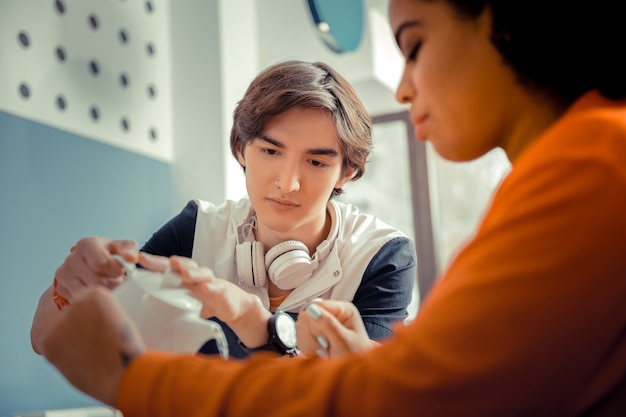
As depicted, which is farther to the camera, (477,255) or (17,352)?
(17,352)

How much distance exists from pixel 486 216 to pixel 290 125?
2.55 feet

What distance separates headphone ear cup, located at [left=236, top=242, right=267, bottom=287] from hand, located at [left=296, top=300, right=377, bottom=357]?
440mm

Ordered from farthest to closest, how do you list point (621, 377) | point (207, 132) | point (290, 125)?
point (207, 132)
point (290, 125)
point (621, 377)

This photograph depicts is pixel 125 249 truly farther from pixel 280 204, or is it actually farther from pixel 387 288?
pixel 387 288

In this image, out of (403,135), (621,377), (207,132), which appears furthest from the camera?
(403,135)

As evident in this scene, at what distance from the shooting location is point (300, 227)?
1412mm

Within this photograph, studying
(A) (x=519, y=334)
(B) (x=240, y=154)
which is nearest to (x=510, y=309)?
(A) (x=519, y=334)

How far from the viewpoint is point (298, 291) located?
1320mm

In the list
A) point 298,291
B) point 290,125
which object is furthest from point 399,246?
point 290,125

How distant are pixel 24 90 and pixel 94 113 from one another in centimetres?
28

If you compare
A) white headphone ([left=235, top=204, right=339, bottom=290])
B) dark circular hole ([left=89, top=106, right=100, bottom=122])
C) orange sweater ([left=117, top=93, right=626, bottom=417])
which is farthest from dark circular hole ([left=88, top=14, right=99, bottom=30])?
orange sweater ([left=117, top=93, right=626, bottom=417])

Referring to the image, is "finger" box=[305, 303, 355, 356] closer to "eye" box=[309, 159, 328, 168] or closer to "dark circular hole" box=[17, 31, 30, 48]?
"eye" box=[309, 159, 328, 168]

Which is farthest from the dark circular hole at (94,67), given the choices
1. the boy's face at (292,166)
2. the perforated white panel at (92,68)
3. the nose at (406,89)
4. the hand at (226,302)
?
the nose at (406,89)

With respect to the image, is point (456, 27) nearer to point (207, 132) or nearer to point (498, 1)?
point (498, 1)
